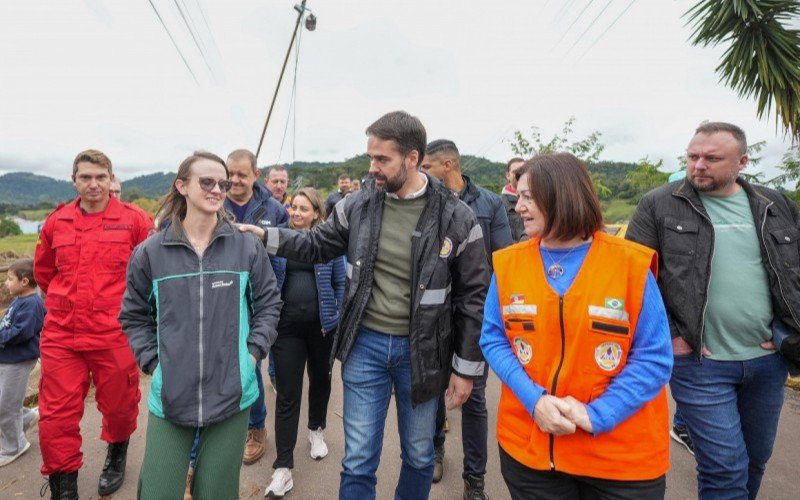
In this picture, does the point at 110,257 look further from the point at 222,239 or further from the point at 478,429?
the point at 478,429

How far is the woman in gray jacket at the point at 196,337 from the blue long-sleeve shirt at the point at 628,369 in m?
1.34

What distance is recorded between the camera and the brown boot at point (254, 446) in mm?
3469

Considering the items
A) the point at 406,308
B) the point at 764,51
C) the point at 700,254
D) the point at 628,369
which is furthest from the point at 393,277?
the point at 764,51

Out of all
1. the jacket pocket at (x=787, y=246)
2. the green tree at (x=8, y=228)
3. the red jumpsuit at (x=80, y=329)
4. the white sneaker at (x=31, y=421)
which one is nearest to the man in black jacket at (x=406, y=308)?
the jacket pocket at (x=787, y=246)

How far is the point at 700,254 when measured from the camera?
236 cm

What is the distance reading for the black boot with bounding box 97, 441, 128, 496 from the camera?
10.4 feet

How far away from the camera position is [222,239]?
238 centimetres

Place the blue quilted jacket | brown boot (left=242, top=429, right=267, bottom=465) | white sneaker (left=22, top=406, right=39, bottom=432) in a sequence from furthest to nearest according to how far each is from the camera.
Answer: white sneaker (left=22, top=406, right=39, bottom=432) → brown boot (left=242, top=429, right=267, bottom=465) → the blue quilted jacket

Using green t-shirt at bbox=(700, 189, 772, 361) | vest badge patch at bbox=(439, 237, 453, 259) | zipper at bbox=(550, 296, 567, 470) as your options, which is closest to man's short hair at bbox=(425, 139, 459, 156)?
vest badge patch at bbox=(439, 237, 453, 259)

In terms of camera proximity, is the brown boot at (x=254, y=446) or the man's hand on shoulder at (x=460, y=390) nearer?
the man's hand on shoulder at (x=460, y=390)

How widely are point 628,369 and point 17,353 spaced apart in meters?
4.33

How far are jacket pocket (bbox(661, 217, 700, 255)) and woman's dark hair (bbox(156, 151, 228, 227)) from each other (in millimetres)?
2470

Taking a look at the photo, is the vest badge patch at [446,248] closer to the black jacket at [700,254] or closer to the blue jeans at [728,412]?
the black jacket at [700,254]

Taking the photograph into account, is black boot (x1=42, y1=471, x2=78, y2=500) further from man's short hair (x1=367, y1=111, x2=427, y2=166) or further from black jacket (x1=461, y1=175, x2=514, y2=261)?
black jacket (x1=461, y1=175, x2=514, y2=261)
